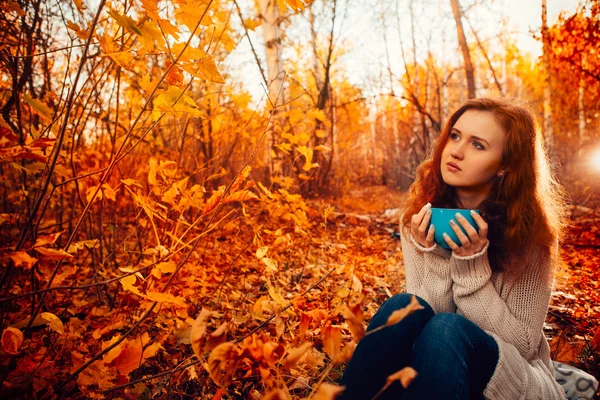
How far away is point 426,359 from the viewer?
1.10 meters

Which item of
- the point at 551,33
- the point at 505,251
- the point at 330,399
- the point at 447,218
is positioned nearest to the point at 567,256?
the point at 505,251

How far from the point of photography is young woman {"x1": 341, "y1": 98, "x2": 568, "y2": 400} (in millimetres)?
1140

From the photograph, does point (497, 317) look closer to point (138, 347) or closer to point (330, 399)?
point (330, 399)

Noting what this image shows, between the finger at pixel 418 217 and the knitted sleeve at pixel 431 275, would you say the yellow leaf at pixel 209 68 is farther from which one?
the knitted sleeve at pixel 431 275

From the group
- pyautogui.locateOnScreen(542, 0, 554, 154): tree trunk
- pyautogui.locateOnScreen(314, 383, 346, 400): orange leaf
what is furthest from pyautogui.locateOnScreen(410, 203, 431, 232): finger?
pyautogui.locateOnScreen(542, 0, 554, 154): tree trunk

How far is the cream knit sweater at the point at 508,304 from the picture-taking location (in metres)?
1.19

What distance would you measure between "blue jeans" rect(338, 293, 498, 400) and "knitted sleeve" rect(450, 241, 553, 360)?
0.12m

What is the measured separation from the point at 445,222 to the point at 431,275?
282mm

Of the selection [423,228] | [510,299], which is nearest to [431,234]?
[423,228]

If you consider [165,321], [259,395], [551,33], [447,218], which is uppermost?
[551,33]

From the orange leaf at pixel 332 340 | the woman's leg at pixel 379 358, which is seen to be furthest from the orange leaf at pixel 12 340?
the woman's leg at pixel 379 358

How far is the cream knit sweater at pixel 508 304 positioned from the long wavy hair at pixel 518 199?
5 cm

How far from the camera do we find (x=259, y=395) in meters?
1.49

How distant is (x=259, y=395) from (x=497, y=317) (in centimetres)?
98
